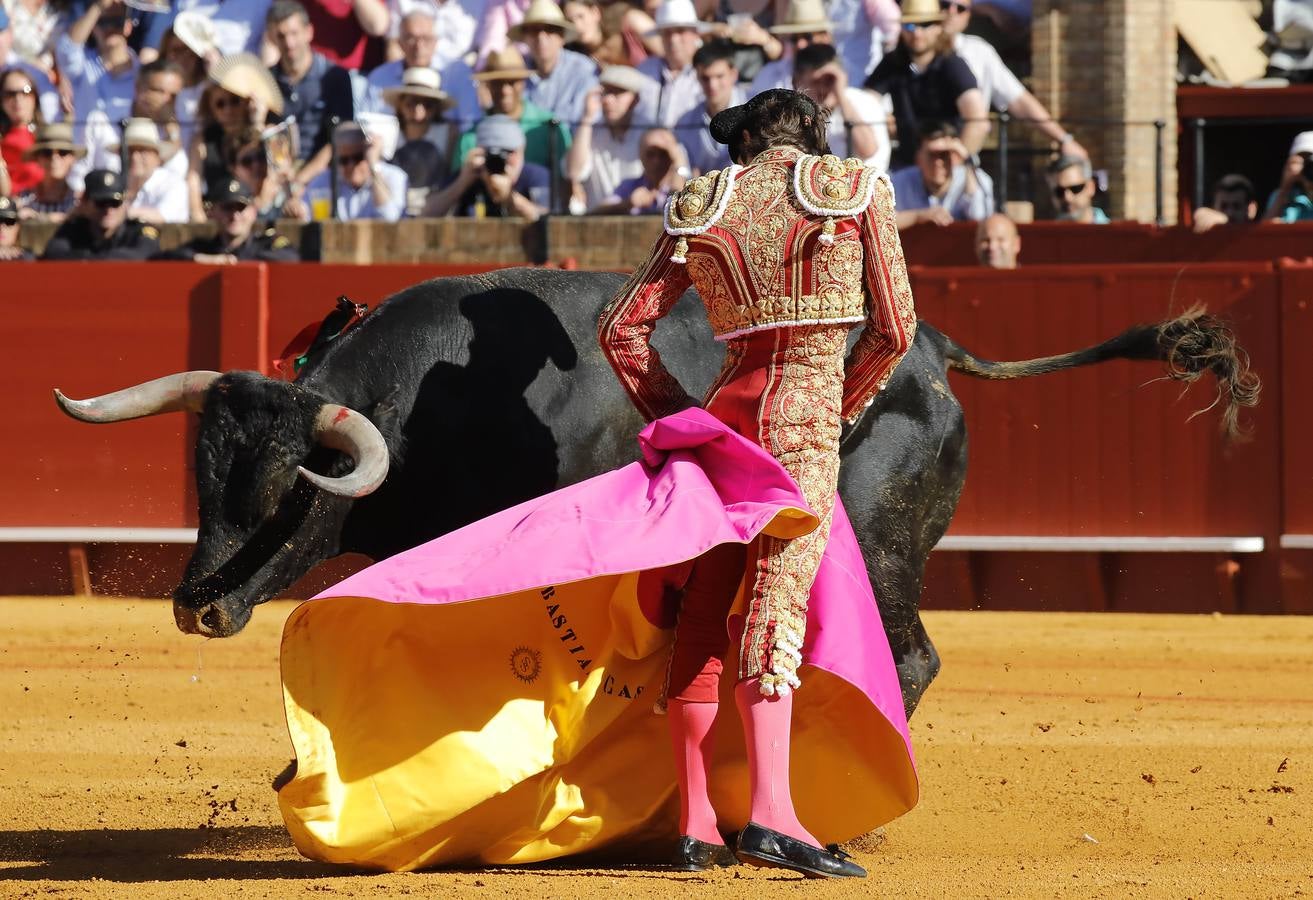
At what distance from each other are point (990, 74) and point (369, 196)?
268 cm

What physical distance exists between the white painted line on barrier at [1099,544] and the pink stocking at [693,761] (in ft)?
13.9

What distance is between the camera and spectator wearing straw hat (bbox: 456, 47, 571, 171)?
8.45 metres

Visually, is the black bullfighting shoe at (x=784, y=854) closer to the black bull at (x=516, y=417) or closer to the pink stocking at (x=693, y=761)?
the pink stocking at (x=693, y=761)

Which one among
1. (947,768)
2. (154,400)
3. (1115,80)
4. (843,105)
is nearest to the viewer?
Result: (154,400)

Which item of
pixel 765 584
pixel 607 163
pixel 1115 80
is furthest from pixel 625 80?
pixel 765 584

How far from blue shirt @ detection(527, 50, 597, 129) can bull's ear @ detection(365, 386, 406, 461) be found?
4.80m

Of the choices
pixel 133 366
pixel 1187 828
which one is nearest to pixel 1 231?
pixel 133 366

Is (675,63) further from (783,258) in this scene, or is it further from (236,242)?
(783,258)

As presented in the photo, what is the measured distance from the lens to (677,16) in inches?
332

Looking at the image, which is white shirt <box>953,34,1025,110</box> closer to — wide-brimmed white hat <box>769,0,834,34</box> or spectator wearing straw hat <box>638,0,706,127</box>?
wide-brimmed white hat <box>769,0,834,34</box>

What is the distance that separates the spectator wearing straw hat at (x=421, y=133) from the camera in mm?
8555

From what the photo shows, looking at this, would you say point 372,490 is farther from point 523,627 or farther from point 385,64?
point 385,64

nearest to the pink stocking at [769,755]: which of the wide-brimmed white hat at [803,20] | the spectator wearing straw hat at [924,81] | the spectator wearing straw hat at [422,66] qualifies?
the spectator wearing straw hat at [924,81]

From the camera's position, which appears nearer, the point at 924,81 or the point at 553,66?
the point at 924,81
